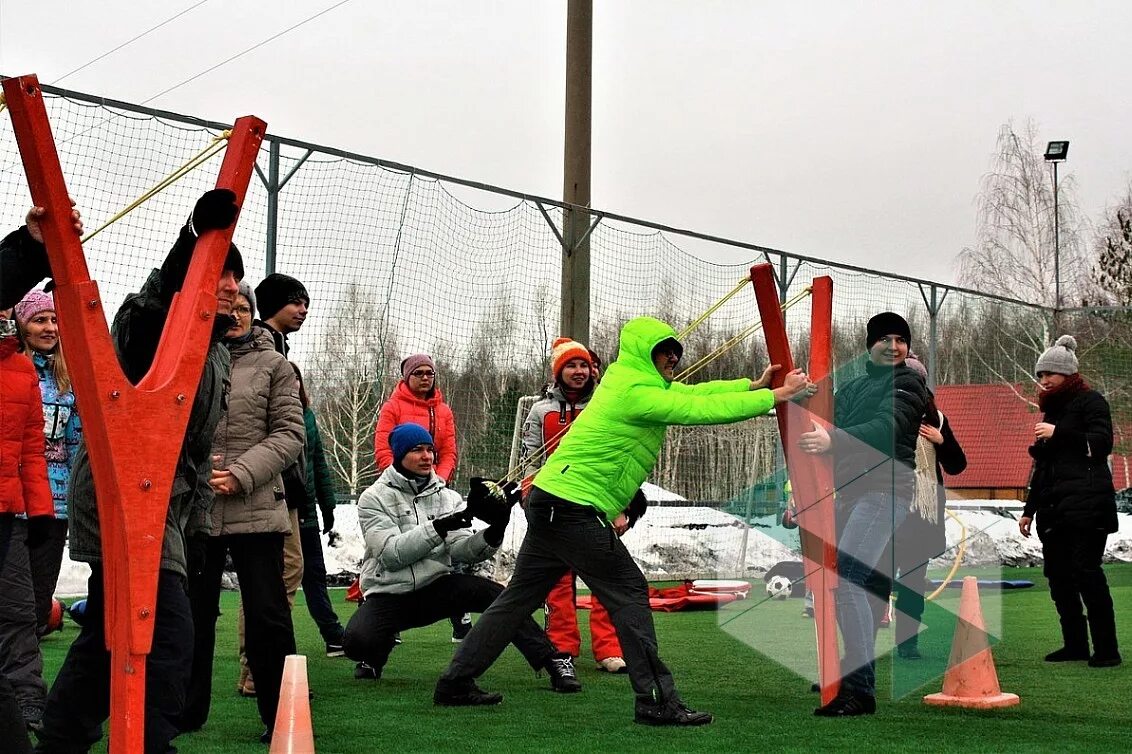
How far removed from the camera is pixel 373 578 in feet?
25.0

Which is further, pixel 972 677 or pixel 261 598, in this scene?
pixel 972 677

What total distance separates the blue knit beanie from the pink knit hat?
1880 millimetres

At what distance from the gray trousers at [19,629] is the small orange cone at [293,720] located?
193cm

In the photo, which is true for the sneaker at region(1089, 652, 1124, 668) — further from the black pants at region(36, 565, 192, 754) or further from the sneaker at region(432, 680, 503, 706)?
the black pants at region(36, 565, 192, 754)

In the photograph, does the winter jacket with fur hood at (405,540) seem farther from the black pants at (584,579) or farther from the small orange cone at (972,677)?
the small orange cone at (972,677)

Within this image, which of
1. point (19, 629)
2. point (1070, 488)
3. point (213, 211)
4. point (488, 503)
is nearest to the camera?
point (213, 211)

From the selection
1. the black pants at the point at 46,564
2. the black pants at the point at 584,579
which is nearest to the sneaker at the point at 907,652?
the black pants at the point at 584,579

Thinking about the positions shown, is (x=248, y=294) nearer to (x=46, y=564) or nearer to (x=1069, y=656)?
(x=46, y=564)

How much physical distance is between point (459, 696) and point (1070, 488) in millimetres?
4427

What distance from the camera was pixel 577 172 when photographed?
1358 cm

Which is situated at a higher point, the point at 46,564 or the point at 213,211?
the point at 213,211

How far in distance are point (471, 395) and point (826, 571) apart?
17.0ft

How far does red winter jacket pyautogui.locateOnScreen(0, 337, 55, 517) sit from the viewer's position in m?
6.04

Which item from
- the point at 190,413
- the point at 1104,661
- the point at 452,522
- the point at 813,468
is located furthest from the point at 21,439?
the point at 1104,661
